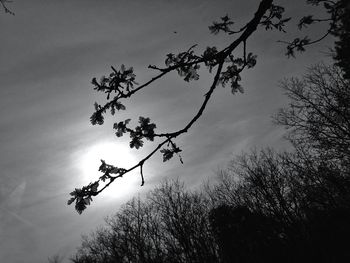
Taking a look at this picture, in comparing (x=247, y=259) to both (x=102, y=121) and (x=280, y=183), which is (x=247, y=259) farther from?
(x=102, y=121)

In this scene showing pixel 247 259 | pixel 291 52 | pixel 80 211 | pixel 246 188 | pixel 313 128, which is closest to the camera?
pixel 80 211

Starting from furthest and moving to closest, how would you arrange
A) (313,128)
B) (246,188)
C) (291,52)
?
(246,188) < (313,128) < (291,52)

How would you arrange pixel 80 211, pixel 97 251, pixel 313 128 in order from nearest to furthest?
pixel 80 211, pixel 313 128, pixel 97 251

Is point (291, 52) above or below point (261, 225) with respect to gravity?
below

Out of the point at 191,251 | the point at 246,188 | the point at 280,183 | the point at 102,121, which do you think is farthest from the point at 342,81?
the point at 191,251

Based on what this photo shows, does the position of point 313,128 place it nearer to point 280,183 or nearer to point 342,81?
point 342,81

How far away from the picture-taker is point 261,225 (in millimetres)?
32938

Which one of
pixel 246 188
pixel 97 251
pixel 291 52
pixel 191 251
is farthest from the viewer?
pixel 97 251

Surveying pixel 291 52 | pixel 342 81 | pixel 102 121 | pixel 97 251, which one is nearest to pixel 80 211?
pixel 102 121

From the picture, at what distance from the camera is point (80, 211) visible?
3.26m

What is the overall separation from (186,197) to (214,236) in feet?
20.0

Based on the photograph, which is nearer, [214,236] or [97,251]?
[214,236]

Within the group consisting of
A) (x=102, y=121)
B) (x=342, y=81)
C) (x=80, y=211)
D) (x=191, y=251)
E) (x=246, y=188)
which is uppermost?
(x=246, y=188)

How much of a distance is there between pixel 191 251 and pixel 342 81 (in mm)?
24352
